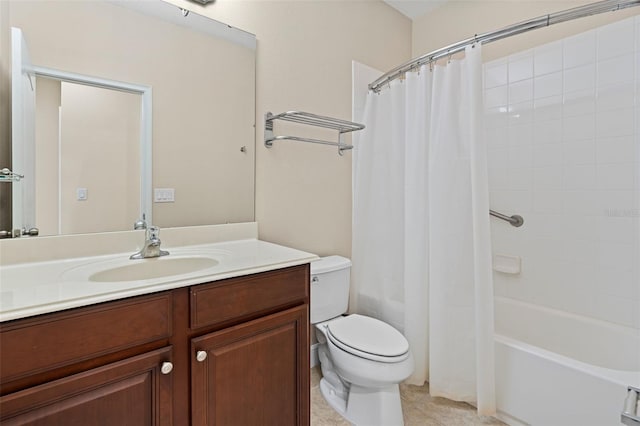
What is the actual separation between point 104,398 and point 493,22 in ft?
9.05

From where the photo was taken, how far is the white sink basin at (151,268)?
1.08 metres

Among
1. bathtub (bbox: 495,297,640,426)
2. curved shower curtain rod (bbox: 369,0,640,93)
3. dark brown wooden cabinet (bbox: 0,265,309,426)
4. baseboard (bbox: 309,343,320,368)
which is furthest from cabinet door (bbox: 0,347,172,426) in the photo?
curved shower curtain rod (bbox: 369,0,640,93)

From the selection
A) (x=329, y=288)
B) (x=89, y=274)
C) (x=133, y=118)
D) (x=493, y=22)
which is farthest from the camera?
(x=493, y=22)

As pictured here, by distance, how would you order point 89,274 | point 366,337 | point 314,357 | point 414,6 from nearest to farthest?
point 89,274 < point 366,337 < point 314,357 < point 414,6

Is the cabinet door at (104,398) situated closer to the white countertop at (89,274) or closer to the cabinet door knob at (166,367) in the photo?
the cabinet door knob at (166,367)

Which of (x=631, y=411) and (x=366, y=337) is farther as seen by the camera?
(x=366, y=337)

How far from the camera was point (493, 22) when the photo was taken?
2.12 meters

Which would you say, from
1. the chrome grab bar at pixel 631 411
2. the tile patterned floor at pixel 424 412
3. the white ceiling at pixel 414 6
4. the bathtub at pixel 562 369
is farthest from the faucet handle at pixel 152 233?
the white ceiling at pixel 414 6

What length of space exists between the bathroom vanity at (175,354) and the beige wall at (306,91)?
0.60 meters

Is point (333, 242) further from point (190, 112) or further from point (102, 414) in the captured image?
point (102, 414)

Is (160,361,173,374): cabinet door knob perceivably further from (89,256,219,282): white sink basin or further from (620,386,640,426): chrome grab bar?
(620,386,640,426): chrome grab bar

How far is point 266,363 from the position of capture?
1095mm

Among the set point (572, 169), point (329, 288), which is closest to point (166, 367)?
point (329, 288)

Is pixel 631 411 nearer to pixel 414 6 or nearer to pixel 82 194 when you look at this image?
pixel 82 194
